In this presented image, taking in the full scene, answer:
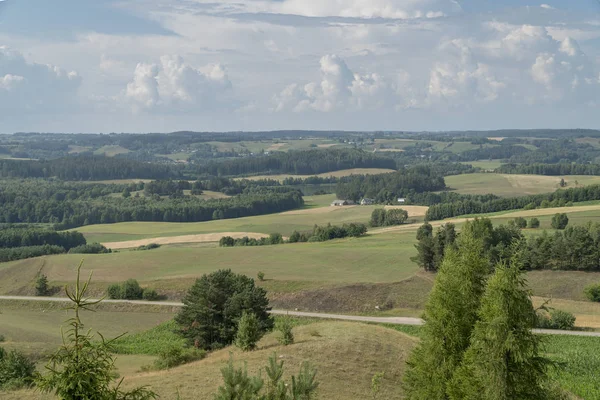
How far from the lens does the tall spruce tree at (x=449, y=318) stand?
2401 cm

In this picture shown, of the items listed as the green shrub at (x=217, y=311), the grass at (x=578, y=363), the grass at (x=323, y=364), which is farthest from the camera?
the green shrub at (x=217, y=311)

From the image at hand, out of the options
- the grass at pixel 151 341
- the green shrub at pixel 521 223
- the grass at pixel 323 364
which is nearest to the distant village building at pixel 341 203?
the green shrub at pixel 521 223

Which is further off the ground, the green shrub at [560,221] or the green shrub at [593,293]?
the green shrub at [560,221]

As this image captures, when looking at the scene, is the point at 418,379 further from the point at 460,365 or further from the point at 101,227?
the point at 101,227

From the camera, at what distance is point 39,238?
120 metres

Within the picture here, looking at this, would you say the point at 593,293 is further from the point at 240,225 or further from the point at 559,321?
the point at 240,225

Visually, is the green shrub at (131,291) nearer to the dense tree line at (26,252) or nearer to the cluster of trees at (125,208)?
the dense tree line at (26,252)

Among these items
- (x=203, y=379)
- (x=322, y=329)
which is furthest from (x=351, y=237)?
(x=203, y=379)

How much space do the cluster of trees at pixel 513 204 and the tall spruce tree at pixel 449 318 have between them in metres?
107

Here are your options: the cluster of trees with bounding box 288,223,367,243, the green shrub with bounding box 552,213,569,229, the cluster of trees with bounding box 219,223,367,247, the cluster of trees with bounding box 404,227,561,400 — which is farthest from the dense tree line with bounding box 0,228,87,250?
the cluster of trees with bounding box 404,227,561,400

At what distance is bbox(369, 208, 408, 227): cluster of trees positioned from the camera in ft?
431

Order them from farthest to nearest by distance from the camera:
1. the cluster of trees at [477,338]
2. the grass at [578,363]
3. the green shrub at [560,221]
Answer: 1. the green shrub at [560,221]
2. the grass at [578,363]
3. the cluster of trees at [477,338]

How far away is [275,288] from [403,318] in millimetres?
17989

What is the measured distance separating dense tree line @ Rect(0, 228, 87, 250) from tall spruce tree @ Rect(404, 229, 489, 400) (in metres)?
108
